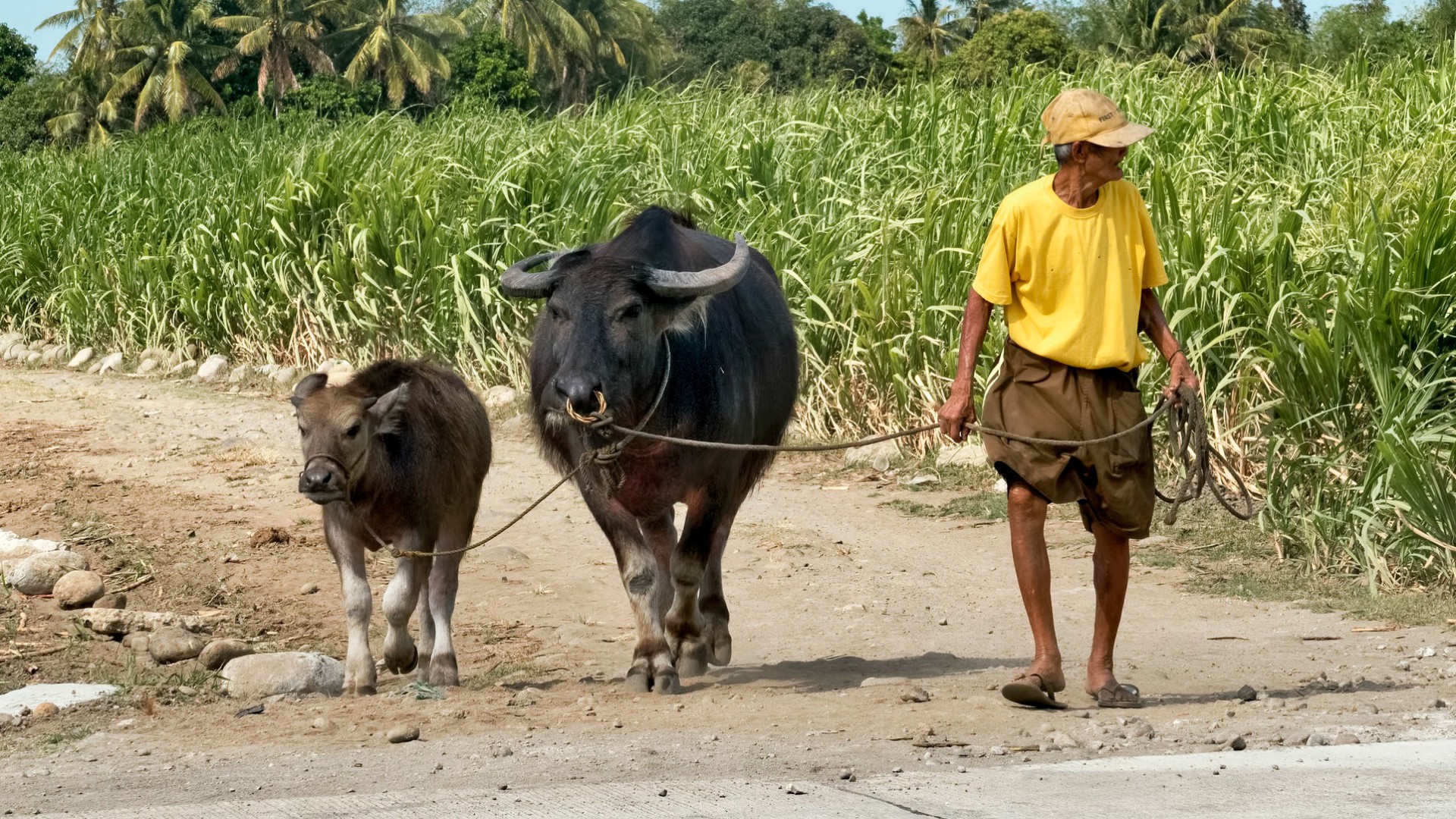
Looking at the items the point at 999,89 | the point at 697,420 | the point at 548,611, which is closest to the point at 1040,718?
the point at 697,420

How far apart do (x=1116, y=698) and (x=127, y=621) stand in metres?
3.98

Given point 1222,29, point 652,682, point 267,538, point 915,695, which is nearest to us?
point 915,695

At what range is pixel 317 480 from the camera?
5.48m

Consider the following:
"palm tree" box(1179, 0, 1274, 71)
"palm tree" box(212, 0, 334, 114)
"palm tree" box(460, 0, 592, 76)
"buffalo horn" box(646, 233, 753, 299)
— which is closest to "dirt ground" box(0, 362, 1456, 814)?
"buffalo horn" box(646, 233, 753, 299)

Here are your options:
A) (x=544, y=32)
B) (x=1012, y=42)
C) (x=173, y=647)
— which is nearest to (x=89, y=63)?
(x=544, y=32)

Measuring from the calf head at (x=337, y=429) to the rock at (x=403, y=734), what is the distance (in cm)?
97

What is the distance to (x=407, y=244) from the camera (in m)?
13.0

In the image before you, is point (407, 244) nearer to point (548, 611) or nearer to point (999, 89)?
point (999, 89)

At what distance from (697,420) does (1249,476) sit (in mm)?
3543

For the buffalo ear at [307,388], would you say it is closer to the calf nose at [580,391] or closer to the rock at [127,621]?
the calf nose at [580,391]

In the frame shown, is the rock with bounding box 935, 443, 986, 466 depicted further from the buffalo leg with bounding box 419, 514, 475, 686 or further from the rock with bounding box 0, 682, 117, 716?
the rock with bounding box 0, 682, 117, 716

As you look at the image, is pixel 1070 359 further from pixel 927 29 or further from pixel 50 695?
pixel 927 29

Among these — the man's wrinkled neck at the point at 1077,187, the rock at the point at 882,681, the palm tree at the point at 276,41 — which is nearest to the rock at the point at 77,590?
the rock at the point at 882,681

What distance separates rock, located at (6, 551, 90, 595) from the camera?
7590 millimetres
